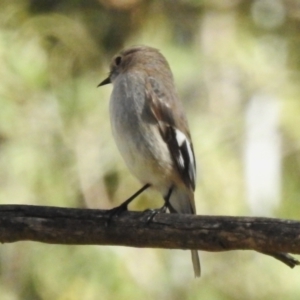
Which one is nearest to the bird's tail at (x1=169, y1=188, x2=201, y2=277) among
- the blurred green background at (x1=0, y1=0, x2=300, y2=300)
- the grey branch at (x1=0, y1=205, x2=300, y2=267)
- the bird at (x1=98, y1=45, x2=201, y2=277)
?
the bird at (x1=98, y1=45, x2=201, y2=277)

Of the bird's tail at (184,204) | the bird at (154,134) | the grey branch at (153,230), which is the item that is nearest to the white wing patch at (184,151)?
the bird at (154,134)

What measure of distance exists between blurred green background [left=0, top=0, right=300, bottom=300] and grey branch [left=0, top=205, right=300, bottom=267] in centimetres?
161

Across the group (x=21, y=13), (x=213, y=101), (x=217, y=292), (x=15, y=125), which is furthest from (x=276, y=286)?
(x=21, y=13)

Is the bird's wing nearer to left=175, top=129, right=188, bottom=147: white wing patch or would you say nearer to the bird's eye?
left=175, top=129, right=188, bottom=147: white wing patch

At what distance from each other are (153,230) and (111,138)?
8.06ft

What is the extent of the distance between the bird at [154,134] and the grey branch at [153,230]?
1.53 ft

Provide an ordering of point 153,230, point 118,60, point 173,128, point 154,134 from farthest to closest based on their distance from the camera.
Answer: point 118,60, point 173,128, point 154,134, point 153,230

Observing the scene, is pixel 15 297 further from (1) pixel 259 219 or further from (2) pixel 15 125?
(1) pixel 259 219

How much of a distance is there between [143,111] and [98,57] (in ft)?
7.03

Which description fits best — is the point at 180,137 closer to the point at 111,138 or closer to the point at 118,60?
the point at 118,60

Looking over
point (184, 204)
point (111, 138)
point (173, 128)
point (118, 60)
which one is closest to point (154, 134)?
point (173, 128)

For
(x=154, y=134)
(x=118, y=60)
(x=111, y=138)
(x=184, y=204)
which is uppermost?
(x=118, y=60)

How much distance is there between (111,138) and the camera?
20.5ft

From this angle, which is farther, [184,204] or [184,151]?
[184,204]
